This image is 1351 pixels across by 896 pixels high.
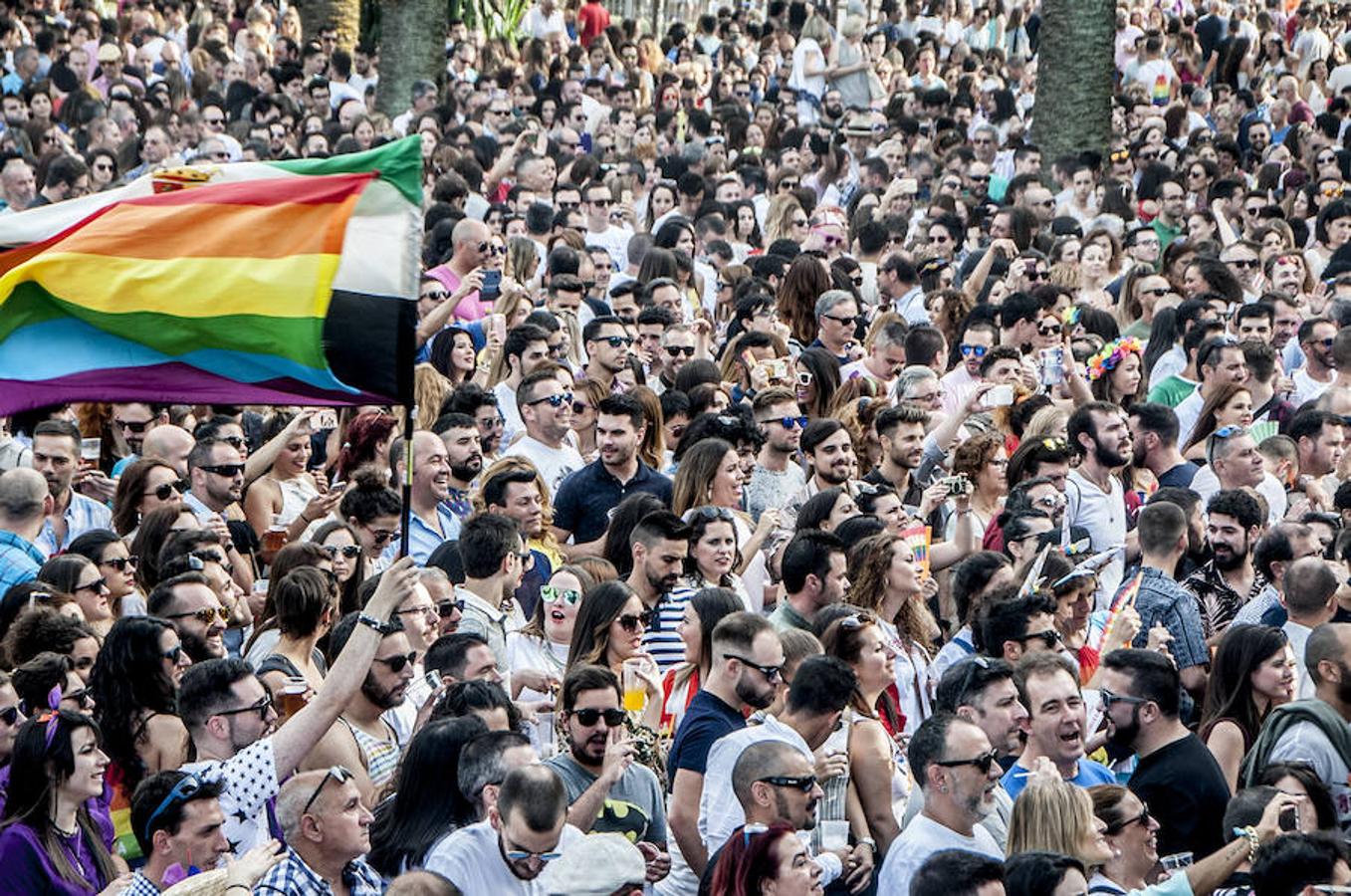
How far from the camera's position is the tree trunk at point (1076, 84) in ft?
69.0

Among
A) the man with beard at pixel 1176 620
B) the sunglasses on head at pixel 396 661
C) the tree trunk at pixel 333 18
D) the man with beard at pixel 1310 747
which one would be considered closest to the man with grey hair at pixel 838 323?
the man with beard at pixel 1176 620

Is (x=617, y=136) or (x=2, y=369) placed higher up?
(x=2, y=369)

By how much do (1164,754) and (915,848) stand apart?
136 cm

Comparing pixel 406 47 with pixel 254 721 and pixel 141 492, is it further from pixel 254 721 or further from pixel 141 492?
pixel 254 721

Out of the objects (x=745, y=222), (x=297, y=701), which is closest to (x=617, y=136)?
(x=745, y=222)

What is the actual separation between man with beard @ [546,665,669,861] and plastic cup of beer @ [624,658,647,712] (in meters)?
0.59

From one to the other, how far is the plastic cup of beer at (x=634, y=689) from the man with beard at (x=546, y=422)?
2.86 meters

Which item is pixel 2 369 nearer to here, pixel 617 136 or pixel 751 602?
pixel 751 602

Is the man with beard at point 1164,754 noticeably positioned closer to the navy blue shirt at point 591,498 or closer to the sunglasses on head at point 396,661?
the sunglasses on head at point 396,661

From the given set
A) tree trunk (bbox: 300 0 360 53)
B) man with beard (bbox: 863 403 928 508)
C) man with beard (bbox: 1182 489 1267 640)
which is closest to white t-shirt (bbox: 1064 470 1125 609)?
man with beard (bbox: 1182 489 1267 640)

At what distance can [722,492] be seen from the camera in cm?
1012

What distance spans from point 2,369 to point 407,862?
84.4 inches

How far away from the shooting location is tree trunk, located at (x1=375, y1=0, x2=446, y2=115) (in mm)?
23625

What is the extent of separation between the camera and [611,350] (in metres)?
11.9
